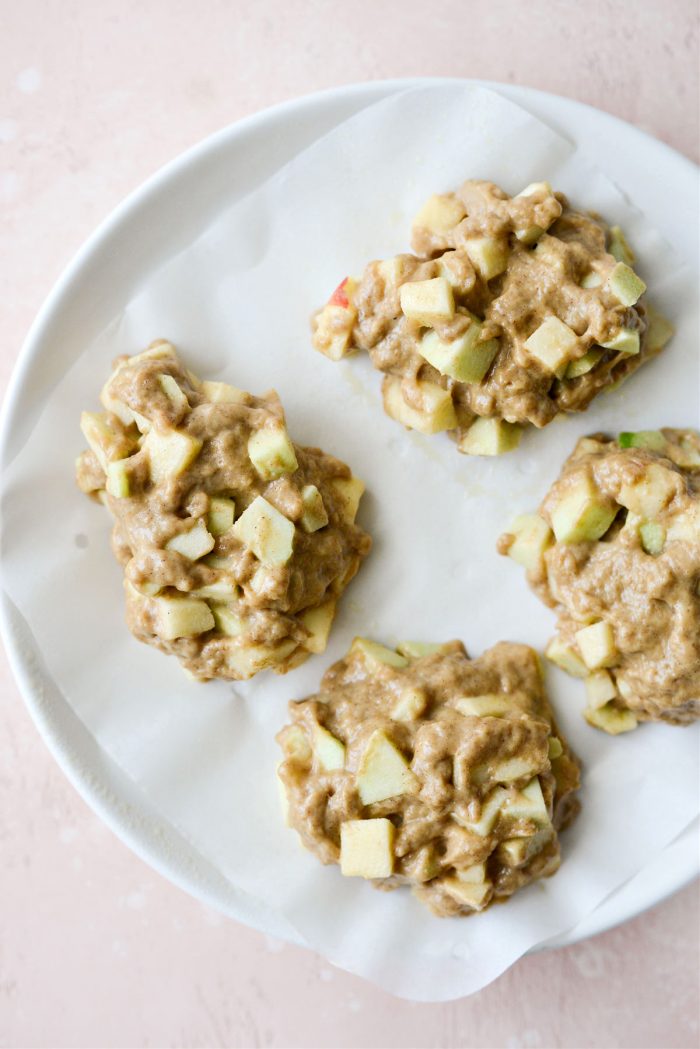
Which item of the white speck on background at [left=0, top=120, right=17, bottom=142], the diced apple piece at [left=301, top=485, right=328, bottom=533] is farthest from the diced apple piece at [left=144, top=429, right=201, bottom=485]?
the white speck on background at [left=0, top=120, right=17, bottom=142]

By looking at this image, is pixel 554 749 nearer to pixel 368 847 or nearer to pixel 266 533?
pixel 368 847

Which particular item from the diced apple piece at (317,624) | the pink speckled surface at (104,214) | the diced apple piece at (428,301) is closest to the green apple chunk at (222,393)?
the diced apple piece at (428,301)

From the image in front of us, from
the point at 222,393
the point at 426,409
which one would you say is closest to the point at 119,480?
the point at 222,393

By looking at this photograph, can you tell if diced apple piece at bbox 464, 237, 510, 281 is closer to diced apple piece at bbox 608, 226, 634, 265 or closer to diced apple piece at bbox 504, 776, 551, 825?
diced apple piece at bbox 608, 226, 634, 265

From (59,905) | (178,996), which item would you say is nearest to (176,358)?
(59,905)

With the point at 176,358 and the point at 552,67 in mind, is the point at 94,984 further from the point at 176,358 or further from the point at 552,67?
the point at 552,67

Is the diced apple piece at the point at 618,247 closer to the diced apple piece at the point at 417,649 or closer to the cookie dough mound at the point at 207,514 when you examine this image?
the cookie dough mound at the point at 207,514
